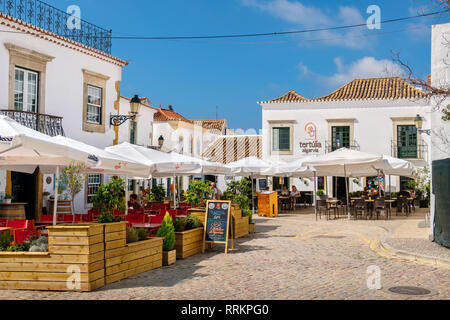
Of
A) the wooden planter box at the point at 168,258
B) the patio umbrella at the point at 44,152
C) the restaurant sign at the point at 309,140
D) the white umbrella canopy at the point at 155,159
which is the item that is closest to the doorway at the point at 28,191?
the patio umbrella at the point at 44,152

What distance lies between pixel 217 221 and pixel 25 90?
8.21 metres

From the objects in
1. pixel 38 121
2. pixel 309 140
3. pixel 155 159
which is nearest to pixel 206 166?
pixel 155 159

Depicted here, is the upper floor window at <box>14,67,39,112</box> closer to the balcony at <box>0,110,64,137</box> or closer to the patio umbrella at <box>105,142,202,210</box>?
the balcony at <box>0,110,64,137</box>

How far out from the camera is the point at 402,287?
7039 millimetres

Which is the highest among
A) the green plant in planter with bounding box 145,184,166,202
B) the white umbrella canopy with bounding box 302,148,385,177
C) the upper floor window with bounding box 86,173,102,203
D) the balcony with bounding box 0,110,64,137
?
the balcony with bounding box 0,110,64,137

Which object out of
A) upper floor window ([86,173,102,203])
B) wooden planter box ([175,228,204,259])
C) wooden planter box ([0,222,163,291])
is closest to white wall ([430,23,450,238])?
wooden planter box ([175,228,204,259])

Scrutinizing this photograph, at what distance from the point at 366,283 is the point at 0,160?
7698mm

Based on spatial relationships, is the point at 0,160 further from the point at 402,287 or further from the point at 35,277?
the point at 402,287

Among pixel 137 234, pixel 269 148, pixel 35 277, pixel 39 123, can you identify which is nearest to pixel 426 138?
pixel 269 148

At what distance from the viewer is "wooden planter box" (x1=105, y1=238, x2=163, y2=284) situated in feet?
24.2

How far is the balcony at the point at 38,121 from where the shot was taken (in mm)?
13891

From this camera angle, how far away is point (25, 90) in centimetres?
1483

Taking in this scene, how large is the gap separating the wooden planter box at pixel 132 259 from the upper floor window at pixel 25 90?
27.3 feet

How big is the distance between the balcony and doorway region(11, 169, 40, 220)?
1.43 meters
